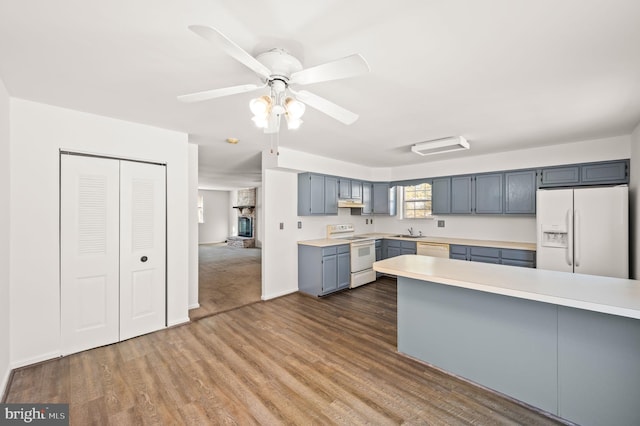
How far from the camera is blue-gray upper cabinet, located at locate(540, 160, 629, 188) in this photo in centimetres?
368

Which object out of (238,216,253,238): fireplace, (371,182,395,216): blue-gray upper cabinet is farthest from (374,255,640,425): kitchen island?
(238,216,253,238): fireplace

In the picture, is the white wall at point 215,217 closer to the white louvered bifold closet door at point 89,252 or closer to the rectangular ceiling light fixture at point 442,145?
the white louvered bifold closet door at point 89,252

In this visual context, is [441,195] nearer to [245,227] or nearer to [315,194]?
[315,194]

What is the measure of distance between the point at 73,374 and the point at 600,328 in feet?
13.4

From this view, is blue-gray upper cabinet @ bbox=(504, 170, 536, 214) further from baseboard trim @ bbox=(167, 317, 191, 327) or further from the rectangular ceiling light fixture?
baseboard trim @ bbox=(167, 317, 191, 327)

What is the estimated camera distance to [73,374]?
92.4 inches

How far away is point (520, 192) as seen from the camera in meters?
4.38

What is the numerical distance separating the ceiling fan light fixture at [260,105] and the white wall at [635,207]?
4.25 metres

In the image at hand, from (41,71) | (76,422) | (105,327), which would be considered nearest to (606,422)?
(76,422)

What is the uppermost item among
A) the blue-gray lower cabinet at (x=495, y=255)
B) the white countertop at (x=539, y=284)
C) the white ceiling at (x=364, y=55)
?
the white ceiling at (x=364, y=55)

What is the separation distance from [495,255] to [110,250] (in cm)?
535

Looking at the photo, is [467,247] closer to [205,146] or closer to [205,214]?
[205,146]

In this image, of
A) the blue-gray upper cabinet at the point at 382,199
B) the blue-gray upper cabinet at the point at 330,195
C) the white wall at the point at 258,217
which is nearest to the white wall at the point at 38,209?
the blue-gray upper cabinet at the point at 330,195

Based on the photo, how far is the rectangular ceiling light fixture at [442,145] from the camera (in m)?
3.62
